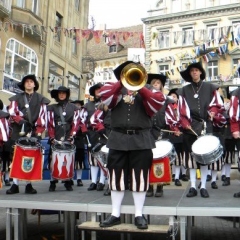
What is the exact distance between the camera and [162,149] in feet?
17.8

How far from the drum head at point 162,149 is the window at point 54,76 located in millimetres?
17852

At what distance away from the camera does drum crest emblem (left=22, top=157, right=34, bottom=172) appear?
18.9ft

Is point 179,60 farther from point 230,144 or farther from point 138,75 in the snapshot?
point 138,75

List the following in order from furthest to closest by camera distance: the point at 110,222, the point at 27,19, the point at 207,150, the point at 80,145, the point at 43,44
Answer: the point at 43,44 < the point at 27,19 < the point at 80,145 < the point at 207,150 < the point at 110,222

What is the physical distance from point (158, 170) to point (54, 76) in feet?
62.7

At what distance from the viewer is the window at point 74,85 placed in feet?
83.9

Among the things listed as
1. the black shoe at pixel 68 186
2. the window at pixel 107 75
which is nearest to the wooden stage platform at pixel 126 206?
the black shoe at pixel 68 186

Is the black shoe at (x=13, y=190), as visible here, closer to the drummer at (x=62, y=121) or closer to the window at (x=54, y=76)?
the drummer at (x=62, y=121)

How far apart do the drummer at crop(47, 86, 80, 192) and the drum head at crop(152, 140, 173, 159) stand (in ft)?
5.68

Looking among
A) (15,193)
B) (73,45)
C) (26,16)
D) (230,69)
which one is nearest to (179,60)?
(230,69)

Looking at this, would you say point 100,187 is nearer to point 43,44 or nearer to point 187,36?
point 43,44

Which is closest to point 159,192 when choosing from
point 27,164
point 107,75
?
point 27,164

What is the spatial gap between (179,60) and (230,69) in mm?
4919

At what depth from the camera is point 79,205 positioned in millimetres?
4695
